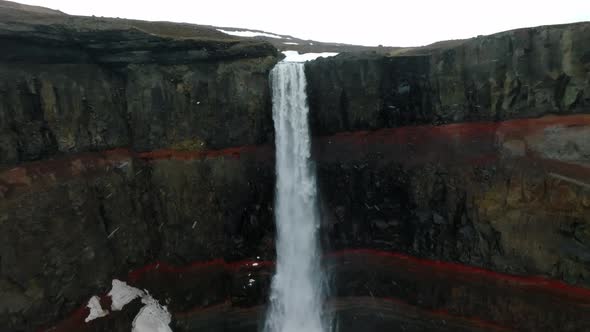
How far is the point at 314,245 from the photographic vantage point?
24.7 metres

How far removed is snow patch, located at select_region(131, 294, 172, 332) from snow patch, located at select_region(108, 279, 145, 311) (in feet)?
1.84

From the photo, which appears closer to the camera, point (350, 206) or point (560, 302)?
point (560, 302)

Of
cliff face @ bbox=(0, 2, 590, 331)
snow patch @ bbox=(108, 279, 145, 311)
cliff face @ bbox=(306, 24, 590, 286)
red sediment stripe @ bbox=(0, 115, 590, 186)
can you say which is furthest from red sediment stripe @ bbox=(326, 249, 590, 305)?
snow patch @ bbox=(108, 279, 145, 311)

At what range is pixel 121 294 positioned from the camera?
20562mm

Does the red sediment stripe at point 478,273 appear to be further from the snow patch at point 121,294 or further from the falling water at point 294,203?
the snow patch at point 121,294

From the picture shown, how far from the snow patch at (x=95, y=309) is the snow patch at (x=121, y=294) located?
53cm

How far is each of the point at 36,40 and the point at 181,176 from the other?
9.86 meters

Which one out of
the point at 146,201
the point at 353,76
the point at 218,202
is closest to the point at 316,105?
the point at 353,76

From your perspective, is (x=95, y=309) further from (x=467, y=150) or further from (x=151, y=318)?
(x=467, y=150)

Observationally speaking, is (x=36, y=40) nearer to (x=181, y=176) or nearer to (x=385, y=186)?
(x=181, y=176)

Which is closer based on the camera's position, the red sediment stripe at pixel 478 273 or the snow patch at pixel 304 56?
the red sediment stripe at pixel 478 273

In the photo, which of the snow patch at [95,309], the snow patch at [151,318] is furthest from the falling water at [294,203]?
the snow patch at [95,309]

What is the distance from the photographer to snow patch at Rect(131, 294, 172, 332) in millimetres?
20609

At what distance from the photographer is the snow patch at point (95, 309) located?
760 inches
